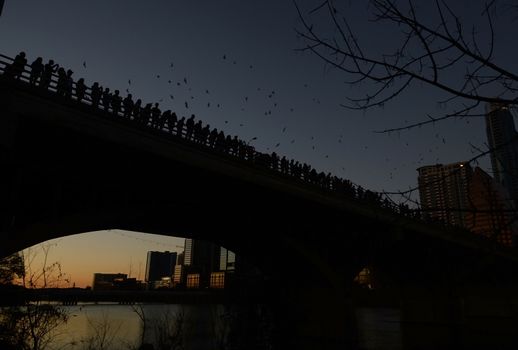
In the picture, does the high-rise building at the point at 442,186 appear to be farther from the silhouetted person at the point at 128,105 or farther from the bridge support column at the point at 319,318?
the bridge support column at the point at 319,318

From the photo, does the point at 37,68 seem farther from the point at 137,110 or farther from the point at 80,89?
the point at 137,110

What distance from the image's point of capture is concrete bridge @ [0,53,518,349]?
553 inches

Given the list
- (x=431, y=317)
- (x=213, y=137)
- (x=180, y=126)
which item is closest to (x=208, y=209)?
(x=213, y=137)

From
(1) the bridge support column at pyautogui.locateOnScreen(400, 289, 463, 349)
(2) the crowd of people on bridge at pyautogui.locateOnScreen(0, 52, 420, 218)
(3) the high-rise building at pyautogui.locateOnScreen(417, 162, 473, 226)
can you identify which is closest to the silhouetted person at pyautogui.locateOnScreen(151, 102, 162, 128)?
(2) the crowd of people on bridge at pyautogui.locateOnScreen(0, 52, 420, 218)

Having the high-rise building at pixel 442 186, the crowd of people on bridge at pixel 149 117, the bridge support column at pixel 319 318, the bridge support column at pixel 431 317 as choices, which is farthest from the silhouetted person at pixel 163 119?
the bridge support column at pixel 431 317

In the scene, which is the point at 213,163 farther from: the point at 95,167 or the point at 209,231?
the point at 209,231

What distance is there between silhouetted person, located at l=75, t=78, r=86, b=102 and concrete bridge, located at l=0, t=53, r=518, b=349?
761 mm

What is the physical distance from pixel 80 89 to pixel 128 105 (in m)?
2.02

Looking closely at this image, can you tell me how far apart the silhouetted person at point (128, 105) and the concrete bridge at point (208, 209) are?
13.9 inches

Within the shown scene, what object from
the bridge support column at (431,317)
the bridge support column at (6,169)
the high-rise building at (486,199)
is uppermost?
the bridge support column at (6,169)

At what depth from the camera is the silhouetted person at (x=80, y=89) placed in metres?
13.7

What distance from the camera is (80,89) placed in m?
13.7

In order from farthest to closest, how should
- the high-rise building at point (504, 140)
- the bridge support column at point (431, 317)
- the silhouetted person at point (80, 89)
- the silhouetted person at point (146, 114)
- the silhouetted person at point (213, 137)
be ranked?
1. the bridge support column at point (431, 317)
2. the silhouetted person at point (213, 137)
3. the silhouetted person at point (146, 114)
4. the silhouetted person at point (80, 89)
5. the high-rise building at point (504, 140)

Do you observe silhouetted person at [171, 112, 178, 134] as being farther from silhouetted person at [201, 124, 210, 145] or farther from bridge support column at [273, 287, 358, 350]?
bridge support column at [273, 287, 358, 350]
